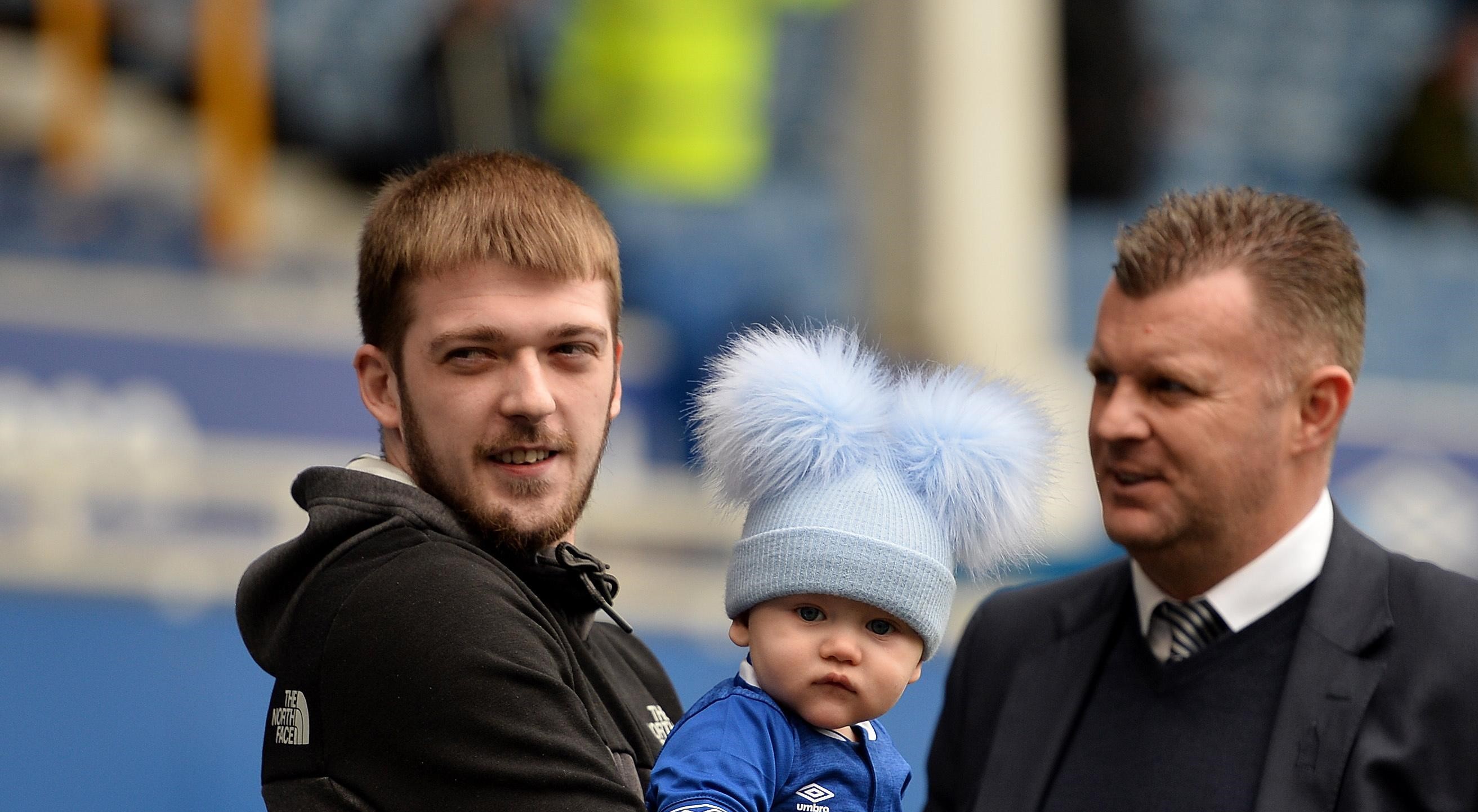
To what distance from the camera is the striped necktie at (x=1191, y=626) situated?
2.42 metres

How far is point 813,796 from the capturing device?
193cm


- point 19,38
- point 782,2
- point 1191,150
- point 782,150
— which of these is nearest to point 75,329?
point 19,38

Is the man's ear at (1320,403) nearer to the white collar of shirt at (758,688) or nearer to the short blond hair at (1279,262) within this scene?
the short blond hair at (1279,262)

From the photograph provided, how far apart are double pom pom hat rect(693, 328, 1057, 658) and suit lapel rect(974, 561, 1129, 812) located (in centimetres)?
48

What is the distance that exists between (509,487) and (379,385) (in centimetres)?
22

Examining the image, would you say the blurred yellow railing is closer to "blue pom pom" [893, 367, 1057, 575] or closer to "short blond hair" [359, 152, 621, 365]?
"short blond hair" [359, 152, 621, 365]

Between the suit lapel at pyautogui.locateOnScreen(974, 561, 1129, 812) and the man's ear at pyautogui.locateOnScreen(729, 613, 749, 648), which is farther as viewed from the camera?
the suit lapel at pyautogui.locateOnScreen(974, 561, 1129, 812)

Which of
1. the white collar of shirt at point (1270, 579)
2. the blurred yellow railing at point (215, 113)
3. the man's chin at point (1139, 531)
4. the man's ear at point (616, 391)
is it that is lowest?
the white collar of shirt at point (1270, 579)

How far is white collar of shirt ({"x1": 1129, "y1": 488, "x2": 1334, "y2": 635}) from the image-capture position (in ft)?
7.91

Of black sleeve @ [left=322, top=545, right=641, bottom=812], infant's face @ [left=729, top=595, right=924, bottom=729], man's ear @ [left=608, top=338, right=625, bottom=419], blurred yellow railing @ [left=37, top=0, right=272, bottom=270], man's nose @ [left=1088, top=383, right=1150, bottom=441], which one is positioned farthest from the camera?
blurred yellow railing @ [left=37, top=0, right=272, bottom=270]

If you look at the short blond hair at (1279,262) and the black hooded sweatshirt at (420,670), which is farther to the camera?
the short blond hair at (1279,262)

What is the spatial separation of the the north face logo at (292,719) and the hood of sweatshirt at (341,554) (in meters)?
0.05

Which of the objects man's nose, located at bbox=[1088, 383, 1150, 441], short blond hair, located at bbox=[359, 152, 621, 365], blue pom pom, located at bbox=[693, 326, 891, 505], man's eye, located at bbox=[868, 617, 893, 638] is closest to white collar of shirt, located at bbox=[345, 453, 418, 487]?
short blond hair, located at bbox=[359, 152, 621, 365]

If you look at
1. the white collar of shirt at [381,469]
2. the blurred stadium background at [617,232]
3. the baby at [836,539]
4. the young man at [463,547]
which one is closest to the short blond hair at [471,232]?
the young man at [463,547]
